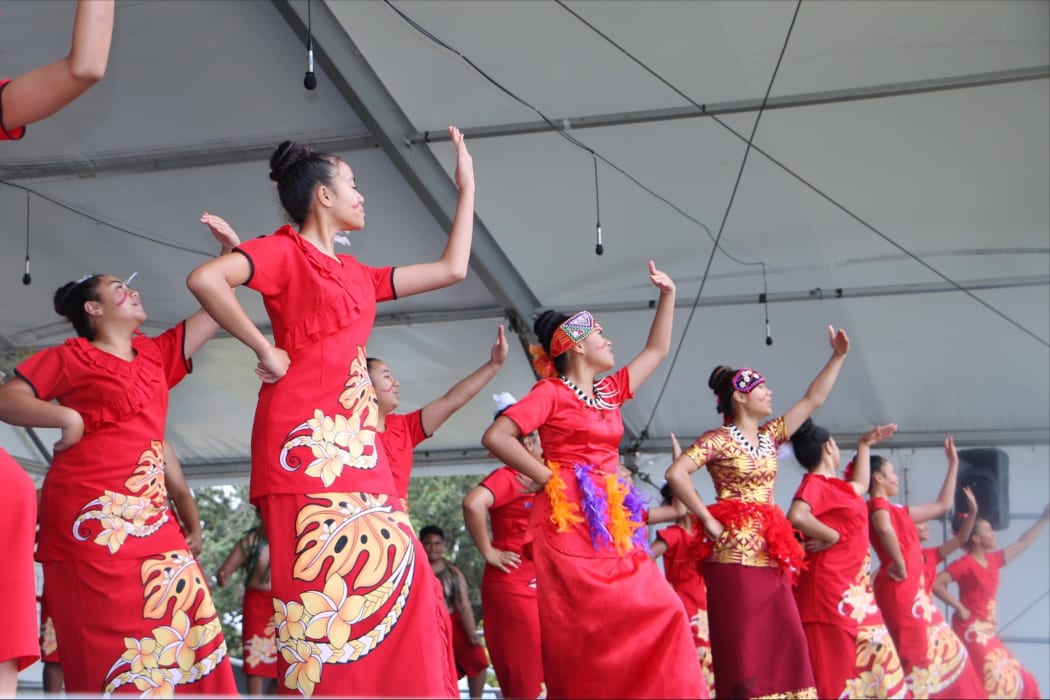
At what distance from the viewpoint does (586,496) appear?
3971 mm

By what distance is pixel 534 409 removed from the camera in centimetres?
408

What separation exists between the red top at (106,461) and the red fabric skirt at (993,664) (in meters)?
5.68

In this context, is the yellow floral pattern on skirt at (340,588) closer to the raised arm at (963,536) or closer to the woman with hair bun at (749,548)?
the woman with hair bun at (749,548)

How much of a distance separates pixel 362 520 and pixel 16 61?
4552 mm

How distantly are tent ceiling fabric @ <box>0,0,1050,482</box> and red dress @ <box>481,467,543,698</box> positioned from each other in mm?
1968

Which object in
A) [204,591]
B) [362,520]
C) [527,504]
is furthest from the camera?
[527,504]

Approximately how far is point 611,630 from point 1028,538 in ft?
17.9

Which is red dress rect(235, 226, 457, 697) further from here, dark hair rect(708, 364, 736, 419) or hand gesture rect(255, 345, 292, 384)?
dark hair rect(708, 364, 736, 419)

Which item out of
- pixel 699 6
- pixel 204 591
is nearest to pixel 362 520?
pixel 204 591

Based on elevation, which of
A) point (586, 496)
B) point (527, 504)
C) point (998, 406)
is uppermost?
point (998, 406)

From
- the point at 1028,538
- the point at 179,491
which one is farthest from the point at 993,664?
the point at 179,491

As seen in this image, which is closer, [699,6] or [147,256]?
[699,6]

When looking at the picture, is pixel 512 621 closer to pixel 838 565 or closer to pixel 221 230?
pixel 838 565

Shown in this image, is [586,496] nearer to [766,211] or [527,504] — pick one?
[527,504]
